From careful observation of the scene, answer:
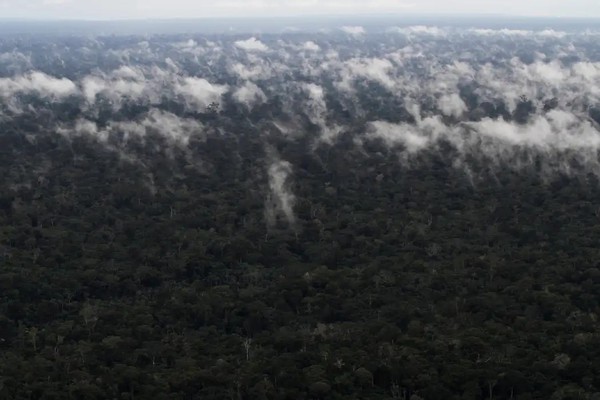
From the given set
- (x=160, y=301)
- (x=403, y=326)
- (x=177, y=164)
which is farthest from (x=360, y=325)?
(x=177, y=164)

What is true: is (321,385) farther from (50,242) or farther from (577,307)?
(50,242)

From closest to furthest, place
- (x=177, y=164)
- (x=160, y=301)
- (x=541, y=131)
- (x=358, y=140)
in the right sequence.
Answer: (x=160, y=301)
(x=177, y=164)
(x=358, y=140)
(x=541, y=131)

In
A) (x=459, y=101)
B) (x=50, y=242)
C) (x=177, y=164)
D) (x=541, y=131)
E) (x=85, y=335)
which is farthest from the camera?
(x=459, y=101)

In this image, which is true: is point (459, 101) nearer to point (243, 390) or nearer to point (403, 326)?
point (403, 326)

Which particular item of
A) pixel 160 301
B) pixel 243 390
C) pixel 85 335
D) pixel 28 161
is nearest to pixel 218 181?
pixel 28 161

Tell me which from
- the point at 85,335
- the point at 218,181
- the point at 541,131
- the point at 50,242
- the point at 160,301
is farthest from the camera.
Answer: the point at 541,131

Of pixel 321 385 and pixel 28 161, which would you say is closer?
pixel 321 385
